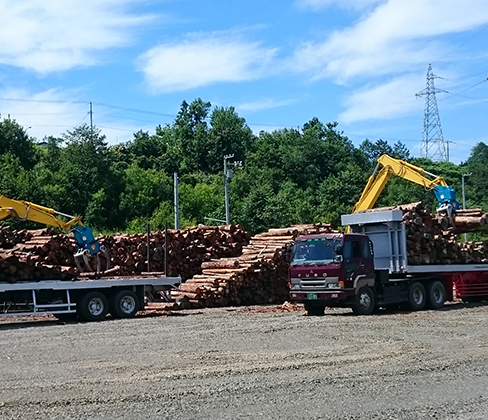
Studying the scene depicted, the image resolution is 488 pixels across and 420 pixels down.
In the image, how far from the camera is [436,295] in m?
24.0

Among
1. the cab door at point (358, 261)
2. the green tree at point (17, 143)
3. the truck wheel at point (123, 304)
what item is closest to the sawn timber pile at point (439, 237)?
the cab door at point (358, 261)

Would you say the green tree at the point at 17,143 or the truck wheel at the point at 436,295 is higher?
the green tree at the point at 17,143

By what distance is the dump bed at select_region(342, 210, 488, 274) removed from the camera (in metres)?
22.8

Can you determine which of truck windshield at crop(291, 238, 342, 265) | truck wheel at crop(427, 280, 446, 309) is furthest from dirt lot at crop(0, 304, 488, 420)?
truck wheel at crop(427, 280, 446, 309)

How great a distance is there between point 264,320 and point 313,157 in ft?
193

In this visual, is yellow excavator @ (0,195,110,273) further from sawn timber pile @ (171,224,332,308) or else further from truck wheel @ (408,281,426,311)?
truck wheel @ (408,281,426,311)

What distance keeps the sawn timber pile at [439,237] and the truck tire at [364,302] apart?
1.98 metres

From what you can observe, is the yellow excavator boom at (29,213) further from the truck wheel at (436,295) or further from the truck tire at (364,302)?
the truck wheel at (436,295)

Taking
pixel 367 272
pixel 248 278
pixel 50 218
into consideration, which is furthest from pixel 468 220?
pixel 50 218

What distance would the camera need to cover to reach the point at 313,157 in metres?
78.2

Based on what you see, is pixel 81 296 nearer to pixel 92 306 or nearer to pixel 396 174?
pixel 92 306

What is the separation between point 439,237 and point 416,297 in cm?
213

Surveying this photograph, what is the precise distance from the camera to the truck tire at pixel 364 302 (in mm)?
21469

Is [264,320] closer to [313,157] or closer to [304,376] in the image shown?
[304,376]
